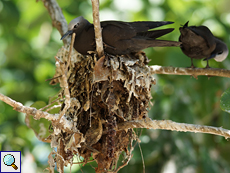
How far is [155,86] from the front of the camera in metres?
6.66

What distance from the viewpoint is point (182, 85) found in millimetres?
6672

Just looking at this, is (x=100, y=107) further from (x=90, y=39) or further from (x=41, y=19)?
(x=41, y=19)

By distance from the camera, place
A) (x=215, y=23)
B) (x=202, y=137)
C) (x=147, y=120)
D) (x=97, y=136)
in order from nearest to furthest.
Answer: (x=147, y=120) < (x=97, y=136) < (x=215, y=23) < (x=202, y=137)

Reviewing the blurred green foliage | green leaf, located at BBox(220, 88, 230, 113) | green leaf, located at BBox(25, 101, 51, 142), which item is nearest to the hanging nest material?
green leaf, located at BBox(25, 101, 51, 142)

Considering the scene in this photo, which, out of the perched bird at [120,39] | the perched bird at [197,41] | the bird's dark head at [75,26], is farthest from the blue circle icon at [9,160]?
the perched bird at [197,41]

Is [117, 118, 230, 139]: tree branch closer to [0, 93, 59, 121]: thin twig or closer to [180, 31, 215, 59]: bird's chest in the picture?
[0, 93, 59, 121]: thin twig

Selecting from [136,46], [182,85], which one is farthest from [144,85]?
[182,85]

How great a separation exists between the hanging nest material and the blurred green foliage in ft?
6.20

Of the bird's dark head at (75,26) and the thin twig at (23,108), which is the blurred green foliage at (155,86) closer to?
the bird's dark head at (75,26)

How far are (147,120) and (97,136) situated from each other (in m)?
0.74

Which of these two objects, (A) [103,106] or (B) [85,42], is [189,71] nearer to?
(A) [103,106]

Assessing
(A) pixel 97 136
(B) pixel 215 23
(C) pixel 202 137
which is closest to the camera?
(A) pixel 97 136

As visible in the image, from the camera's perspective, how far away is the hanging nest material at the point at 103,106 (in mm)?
3711

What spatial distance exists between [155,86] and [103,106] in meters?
2.95
